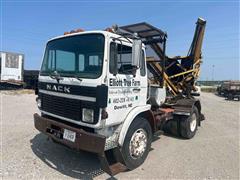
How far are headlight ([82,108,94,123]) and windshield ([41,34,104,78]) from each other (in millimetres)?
560

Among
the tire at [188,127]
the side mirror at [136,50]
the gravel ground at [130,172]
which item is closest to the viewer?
the side mirror at [136,50]

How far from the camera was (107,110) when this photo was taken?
10.6ft

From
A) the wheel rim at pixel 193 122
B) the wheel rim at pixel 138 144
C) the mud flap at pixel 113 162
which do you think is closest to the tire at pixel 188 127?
the wheel rim at pixel 193 122

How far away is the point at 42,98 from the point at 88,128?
1.42 metres

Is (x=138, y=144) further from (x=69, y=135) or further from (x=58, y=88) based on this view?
(x=58, y=88)

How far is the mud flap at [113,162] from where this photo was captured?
319 centimetres

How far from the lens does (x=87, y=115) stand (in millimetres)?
3170

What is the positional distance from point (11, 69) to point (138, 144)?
18992 millimetres

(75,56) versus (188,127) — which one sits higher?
(75,56)

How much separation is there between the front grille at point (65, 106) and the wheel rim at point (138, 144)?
112cm

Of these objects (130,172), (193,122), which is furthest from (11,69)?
(130,172)

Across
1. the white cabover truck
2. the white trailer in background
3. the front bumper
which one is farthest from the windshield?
the white trailer in background

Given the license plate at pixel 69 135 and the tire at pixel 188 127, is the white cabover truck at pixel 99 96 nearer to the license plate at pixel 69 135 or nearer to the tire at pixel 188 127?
the license plate at pixel 69 135

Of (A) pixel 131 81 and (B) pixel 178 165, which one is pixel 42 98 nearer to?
(A) pixel 131 81
